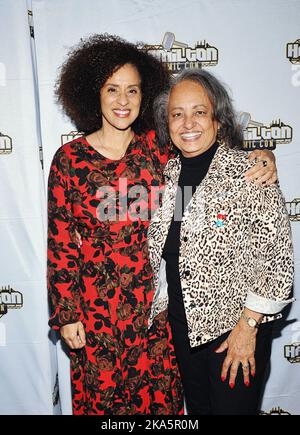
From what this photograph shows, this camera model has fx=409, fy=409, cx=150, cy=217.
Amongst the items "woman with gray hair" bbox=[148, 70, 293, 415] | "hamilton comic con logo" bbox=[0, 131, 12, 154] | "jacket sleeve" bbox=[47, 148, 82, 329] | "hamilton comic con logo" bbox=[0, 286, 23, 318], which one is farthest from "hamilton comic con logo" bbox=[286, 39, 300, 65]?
"hamilton comic con logo" bbox=[0, 286, 23, 318]

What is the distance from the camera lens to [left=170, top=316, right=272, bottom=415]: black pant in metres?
1.52

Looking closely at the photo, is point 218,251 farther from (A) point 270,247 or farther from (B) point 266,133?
(B) point 266,133

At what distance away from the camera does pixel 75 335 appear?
1752 mm

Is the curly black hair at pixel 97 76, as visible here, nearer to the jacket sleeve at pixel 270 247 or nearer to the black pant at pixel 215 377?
the jacket sleeve at pixel 270 247

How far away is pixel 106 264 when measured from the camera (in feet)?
5.52

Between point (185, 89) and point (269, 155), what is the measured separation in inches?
16.0

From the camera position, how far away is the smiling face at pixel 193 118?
1.54 m

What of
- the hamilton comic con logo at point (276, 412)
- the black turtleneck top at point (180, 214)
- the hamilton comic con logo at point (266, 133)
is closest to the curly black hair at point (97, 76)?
the black turtleneck top at point (180, 214)

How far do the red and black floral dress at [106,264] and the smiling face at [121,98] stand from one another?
13 cm

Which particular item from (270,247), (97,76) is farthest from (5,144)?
(270,247)

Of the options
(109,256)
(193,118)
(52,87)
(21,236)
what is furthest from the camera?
(21,236)

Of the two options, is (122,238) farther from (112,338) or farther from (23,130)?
(23,130)

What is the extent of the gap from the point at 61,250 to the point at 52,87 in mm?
906
